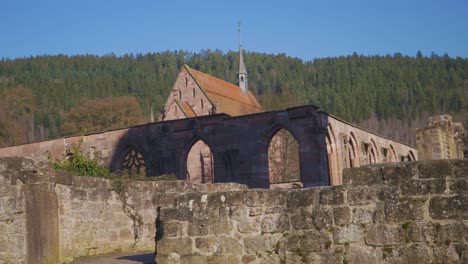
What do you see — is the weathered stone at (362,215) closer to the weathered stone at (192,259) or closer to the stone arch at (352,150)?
the weathered stone at (192,259)

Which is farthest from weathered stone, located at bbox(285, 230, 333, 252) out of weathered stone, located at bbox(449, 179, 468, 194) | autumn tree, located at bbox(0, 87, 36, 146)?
autumn tree, located at bbox(0, 87, 36, 146)

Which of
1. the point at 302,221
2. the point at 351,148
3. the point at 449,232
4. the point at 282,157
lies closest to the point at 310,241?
the point at 302,221

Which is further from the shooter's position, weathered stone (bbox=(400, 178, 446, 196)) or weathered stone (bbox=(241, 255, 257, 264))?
weathered stone (bbox=(241, 255, 257, 264))

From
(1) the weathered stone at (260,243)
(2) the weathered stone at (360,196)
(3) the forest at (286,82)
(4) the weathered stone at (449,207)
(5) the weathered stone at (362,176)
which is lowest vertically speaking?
(1) the weathered stone at (260,243)

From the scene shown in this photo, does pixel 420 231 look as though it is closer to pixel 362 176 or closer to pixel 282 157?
pixel 362 176

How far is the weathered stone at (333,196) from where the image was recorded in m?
5.99

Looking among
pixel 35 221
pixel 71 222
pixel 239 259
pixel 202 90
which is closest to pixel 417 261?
pixel 239 259

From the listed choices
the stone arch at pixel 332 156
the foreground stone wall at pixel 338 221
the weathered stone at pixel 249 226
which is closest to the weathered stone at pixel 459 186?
the foreground stone wall at pixel 338 221

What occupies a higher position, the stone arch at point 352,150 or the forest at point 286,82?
the forest at point 286,82

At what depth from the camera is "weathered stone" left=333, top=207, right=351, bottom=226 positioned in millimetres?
5941

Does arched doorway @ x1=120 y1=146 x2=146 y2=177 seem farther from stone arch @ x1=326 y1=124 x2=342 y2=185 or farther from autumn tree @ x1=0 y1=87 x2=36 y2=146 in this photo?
autumn tree @ x1=0 y1=87 x2=36 y2=146

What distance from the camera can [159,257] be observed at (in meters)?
6.65

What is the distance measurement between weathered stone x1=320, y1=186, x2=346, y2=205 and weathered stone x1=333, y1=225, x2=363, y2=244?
253mm

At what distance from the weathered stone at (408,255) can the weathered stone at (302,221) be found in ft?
2.58
